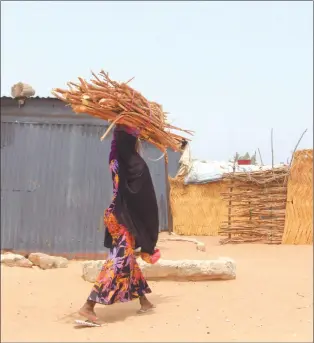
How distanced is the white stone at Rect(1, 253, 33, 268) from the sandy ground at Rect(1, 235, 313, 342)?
202mm

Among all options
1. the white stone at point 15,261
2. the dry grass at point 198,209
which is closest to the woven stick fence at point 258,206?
the dry grass at point 198,209

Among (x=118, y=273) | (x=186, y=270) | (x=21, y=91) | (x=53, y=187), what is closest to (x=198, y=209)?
(x=53, y=187)

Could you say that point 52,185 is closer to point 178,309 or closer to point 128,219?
point 128,219

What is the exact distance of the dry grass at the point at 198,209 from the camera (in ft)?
45.9

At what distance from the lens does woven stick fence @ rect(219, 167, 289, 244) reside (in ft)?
33.6

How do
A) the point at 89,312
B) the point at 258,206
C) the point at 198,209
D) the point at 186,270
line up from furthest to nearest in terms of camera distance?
the point at 198,209
the point at 258,206
the point at 186,270
the point at 89,312

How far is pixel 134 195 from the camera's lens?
4.00 metres

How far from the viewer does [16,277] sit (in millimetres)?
5707

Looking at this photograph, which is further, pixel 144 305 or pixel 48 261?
pixel 48 261

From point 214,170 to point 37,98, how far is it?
7629mm

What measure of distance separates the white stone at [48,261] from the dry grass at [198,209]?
25.2ft

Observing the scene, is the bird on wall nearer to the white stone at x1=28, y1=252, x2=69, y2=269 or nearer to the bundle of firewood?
the white stone at x1=28, y1=252, x2=69, y2=269

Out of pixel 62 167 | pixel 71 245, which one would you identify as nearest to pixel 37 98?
pixel 62 167

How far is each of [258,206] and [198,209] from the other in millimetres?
3638
